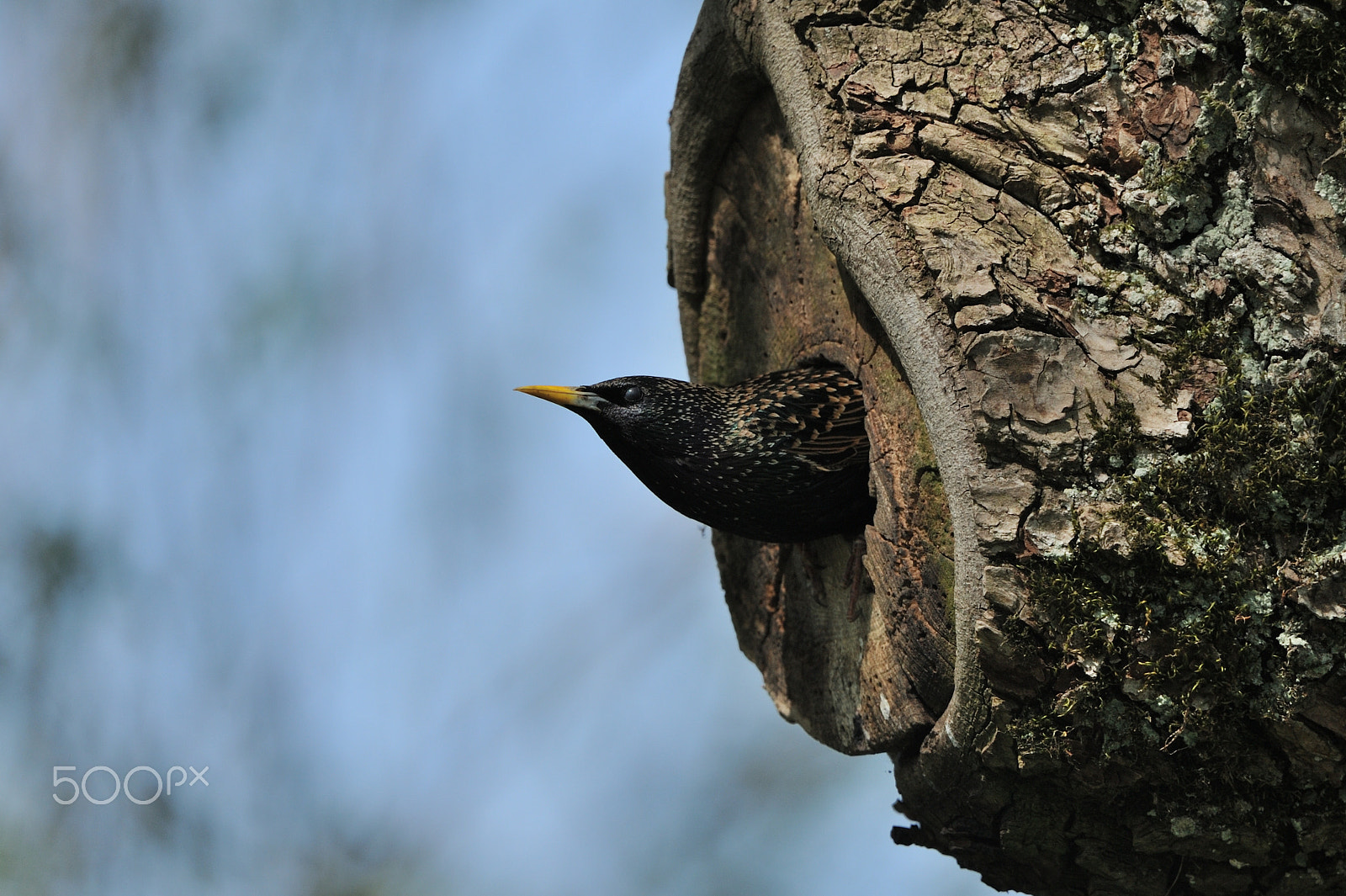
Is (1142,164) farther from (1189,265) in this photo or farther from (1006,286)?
(1006,286)

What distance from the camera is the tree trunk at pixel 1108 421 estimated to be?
2.03 meters

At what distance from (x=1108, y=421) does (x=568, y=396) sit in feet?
5.28

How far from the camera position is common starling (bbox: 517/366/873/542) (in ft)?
9.82

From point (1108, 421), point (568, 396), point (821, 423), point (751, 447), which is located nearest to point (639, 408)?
point (568, 396)

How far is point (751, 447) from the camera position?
303 centimetres

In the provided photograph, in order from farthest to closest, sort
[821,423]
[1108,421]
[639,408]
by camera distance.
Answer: [639,408], [821,423], [1108,421]

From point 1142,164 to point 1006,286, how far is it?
41 cm

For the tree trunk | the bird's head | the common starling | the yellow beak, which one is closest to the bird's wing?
the common starling

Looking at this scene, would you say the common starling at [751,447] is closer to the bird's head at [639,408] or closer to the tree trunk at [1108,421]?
the bird's head at [639,408]

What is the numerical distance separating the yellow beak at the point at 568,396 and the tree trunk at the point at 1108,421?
3.06 ft

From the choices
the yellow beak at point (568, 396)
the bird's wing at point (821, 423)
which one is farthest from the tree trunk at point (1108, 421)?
the yellow beak at point (568, 396)

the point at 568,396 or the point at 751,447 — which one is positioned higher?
the point at 568,396

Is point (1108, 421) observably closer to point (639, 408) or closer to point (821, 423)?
point (821, 423)

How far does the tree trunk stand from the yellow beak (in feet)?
3.06
